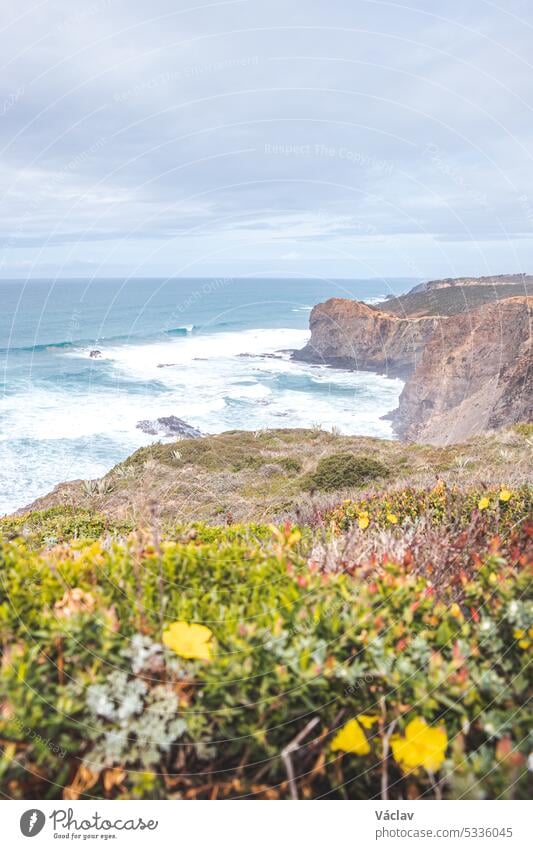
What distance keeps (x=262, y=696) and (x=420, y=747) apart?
564mm

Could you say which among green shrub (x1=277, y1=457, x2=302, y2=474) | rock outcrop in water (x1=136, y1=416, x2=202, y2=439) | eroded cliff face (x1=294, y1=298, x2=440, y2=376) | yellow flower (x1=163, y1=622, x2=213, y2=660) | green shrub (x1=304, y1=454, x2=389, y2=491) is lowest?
rock outcrop in water (x1=136, y1=416, x2=202, y2=439)

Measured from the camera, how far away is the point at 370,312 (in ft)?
198

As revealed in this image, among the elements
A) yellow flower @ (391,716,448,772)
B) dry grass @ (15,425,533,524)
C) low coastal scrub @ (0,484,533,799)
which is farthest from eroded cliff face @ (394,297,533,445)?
yellow flower @ (391,716,448,772)

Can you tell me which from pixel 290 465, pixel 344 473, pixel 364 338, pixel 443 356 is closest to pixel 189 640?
pixel 344 473

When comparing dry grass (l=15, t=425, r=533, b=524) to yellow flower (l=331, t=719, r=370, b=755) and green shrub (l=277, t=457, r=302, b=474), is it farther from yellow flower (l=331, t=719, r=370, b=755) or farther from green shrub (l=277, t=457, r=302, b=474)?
yellow flower (l=331, t=719, r=370, b=755)

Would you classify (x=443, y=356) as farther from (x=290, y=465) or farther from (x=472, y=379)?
(x=290, y=465)

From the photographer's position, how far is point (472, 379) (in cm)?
4078

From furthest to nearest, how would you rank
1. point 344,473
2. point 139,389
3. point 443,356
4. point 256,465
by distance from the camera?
point 139,389 → point 443,356 → point 256,465 → point 344,473

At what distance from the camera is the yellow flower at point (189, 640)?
197 cm

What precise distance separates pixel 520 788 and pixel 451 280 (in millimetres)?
96118

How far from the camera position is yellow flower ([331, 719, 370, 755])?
1.91 meters

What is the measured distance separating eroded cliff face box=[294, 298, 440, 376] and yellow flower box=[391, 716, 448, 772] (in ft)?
179

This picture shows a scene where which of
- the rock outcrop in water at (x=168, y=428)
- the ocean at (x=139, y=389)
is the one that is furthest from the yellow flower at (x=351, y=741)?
the rock outcrop in water at (x=168, y=428)
